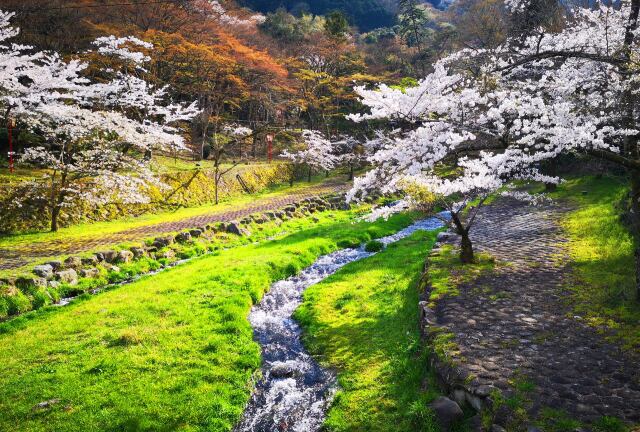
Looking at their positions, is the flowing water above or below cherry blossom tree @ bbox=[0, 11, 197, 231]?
below

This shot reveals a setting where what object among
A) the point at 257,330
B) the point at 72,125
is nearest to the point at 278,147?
the point at 72,125

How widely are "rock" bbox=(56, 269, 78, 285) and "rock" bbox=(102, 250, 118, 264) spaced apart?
5.09 feet

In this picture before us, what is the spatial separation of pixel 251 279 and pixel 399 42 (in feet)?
165

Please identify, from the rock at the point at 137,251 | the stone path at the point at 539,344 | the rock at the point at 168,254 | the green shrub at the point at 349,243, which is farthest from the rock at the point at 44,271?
the stone path at the point at 539,344

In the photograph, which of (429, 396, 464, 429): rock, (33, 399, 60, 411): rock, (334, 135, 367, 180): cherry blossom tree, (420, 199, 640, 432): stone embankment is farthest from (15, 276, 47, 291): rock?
(334, 135, 367, 180): cherry blossom tree

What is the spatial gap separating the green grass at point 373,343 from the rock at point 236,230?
7.06 meters

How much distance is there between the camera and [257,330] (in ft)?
34.0

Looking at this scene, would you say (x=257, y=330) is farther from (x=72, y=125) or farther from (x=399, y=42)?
(x=399, y=42)

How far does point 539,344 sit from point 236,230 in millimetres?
15191

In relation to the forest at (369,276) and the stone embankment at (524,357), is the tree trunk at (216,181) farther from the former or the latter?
the stone embankment at (524,357)

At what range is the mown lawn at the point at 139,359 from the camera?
6.62m

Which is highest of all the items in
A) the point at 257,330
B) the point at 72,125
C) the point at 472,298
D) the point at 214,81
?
the point at 214,81

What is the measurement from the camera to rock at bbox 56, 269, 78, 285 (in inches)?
492

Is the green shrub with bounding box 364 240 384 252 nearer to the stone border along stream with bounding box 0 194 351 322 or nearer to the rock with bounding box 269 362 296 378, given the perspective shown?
the stone border along stream with bounding box 0 194 351 322
